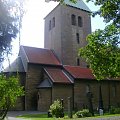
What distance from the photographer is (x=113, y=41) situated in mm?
14266

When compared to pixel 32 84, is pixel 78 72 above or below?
above

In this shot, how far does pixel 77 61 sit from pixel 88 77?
4822 mm

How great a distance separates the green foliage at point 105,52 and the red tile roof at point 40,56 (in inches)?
792

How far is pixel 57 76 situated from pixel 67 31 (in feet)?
29.3

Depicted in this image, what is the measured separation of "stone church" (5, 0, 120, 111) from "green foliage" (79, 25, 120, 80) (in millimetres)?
15657

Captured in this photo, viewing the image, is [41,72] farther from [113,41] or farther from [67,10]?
[113,41]

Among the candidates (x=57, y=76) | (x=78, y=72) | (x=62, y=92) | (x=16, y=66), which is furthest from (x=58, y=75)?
(x=16, y=66)

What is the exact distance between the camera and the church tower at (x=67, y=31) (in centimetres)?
3853

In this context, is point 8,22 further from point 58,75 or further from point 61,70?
point 61,70

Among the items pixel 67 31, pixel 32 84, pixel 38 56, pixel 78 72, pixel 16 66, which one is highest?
pixel 67 31

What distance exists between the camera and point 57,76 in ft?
110

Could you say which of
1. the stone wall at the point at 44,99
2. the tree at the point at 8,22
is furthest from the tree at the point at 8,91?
the stone wall at the point at 44,99

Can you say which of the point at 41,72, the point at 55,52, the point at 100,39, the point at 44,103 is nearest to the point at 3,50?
the point at 100,39

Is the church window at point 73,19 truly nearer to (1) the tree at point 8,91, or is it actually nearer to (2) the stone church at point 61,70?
(2) the stone church at point 61,70
